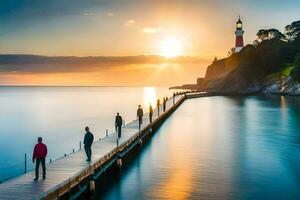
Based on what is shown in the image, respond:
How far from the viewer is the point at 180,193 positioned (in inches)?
957

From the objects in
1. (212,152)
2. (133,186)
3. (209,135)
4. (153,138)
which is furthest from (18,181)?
(209,135)

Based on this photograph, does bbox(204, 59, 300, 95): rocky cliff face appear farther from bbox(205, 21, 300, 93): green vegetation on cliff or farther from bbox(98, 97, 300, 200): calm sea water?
bbox(98, 97, 300, 200): calm sea water

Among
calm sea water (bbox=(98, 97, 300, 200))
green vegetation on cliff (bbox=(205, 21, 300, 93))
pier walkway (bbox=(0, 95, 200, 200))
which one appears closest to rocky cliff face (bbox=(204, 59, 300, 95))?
green vegetation on cliff (bbox=(205, 21, 300, 93))

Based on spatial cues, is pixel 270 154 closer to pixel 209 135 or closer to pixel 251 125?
pixel 209 135

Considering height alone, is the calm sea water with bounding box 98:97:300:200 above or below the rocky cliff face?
below

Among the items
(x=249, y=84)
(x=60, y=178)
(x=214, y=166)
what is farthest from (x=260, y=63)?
(x=60, y=178)

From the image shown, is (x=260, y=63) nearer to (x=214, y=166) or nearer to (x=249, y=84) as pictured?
(x=249, y=84)

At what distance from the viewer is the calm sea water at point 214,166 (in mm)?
24641

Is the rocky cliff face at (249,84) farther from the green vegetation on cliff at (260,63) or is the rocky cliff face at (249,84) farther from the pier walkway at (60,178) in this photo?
the pier walkway at (60,178)

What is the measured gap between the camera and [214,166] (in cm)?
3234

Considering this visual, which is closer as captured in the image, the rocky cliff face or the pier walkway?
the pier walkway

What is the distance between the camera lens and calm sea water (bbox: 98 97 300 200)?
24.6 m

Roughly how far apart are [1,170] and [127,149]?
12.2 metres

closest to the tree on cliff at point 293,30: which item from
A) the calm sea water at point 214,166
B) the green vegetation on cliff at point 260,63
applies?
the green vegetation on cliff at point 260,63
